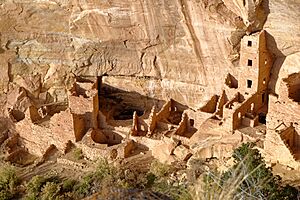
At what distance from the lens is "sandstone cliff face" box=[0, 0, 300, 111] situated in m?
14.4

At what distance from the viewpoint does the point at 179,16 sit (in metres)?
15.1

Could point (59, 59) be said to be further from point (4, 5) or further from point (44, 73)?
Result: point (4, 5)

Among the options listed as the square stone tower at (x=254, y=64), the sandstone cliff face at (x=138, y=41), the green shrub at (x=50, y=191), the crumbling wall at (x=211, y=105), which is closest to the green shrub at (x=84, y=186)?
the green shrub at (x=50, y=191)

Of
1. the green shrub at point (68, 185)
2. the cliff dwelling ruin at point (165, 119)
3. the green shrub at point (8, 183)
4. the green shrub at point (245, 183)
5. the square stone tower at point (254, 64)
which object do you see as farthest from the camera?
the green shrub at point (8, 183)

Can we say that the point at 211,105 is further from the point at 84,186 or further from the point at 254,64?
the point at 84,186

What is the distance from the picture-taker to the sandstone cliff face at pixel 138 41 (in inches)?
565

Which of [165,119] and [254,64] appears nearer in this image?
[254,64]

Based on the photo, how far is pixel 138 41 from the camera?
16.4m

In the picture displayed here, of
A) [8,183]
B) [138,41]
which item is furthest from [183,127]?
[8,183]

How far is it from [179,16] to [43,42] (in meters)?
4.58

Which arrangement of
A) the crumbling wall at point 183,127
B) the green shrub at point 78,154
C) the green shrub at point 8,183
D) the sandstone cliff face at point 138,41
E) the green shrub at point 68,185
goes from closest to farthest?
the sandstone cliff face at point 138,41, the green shrub at point 68,185, the green shrub at point 8,183, the crumbling wall at point 183,127, the green shrub at point 78,154

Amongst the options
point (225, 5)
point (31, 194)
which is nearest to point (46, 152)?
point (31, 194)

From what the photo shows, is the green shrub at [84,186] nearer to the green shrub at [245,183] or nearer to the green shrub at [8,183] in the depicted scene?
the green shrub at [8,183]

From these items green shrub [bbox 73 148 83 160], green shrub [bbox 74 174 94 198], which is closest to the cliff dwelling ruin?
green shrub [bbox 73 148 83 160]
